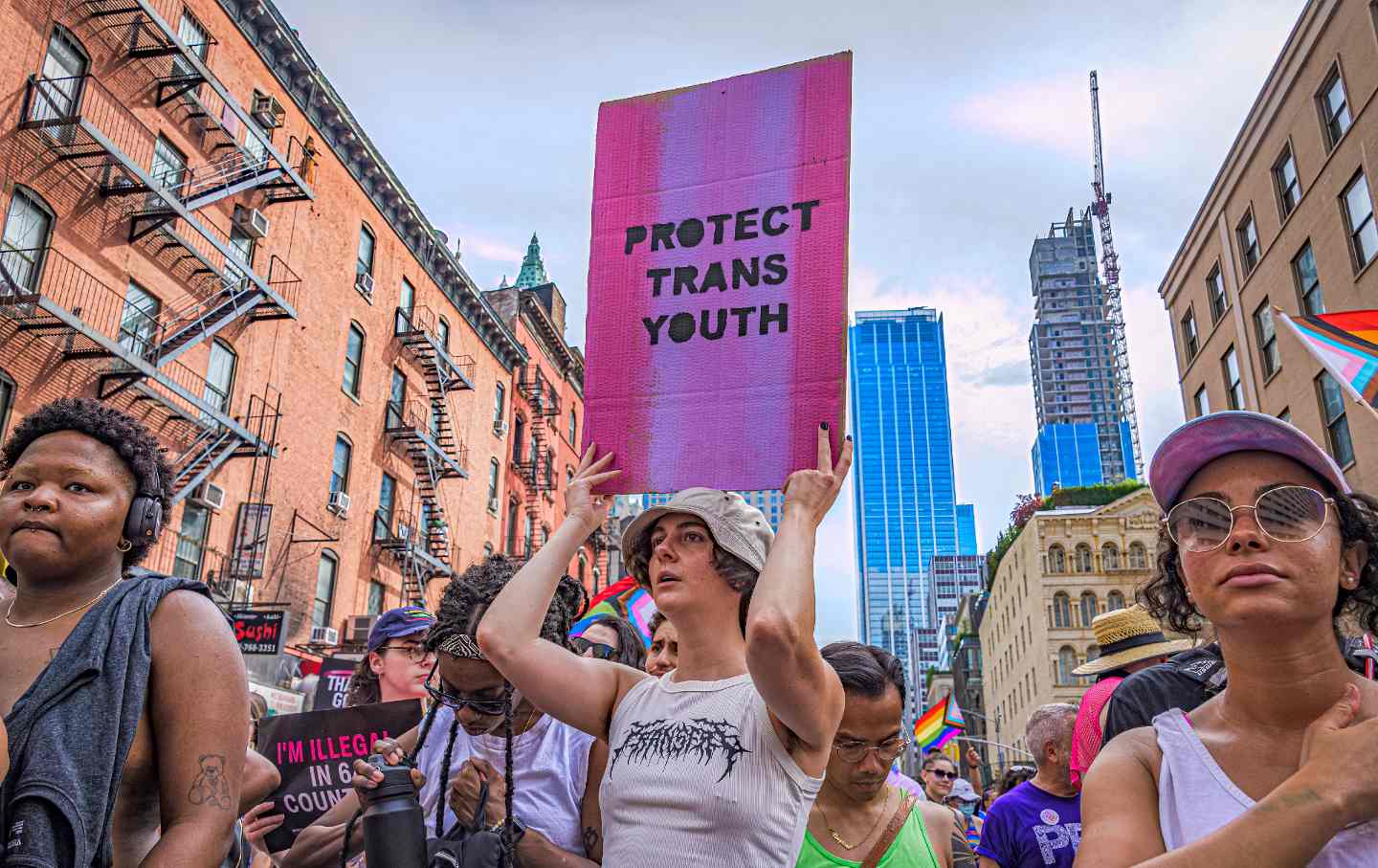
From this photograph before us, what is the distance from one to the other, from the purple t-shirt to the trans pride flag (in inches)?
120

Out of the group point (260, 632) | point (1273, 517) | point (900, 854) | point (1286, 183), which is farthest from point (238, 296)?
point (1286, 183)

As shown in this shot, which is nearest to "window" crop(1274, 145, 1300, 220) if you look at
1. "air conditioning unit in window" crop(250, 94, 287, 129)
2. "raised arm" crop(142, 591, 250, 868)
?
"air conditioning unit in window" crop(250, 94, 287, 129)

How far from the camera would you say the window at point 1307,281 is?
23.2m

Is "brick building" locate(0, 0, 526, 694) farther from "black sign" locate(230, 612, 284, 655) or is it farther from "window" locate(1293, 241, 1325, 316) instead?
"window" locate(1293, 241, 1325, 316)

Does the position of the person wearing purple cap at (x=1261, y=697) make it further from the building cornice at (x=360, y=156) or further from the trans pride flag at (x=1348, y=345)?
the building cornice at (x=360, y=156)

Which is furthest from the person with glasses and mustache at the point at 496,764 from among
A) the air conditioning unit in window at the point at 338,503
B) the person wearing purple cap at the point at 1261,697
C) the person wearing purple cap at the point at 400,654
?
the air conditioning unit in window at the point at 338,503

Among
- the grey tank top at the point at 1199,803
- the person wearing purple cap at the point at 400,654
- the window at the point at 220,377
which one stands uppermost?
the window at the point at 220,377

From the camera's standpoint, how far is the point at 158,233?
19297 mm

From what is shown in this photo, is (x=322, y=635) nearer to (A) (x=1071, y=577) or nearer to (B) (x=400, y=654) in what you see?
(B) (x=400, y=654)

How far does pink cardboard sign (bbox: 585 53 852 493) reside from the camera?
3363mm

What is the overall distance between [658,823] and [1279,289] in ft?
87.9

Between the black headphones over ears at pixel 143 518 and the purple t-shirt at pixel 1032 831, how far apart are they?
162 inches

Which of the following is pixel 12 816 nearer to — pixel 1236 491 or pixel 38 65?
pixel 1236 491

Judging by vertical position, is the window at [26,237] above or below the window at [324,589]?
above
